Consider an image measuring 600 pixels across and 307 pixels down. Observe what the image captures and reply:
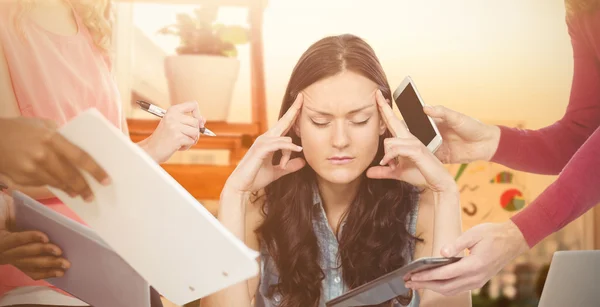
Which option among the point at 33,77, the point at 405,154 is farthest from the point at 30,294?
the point at 405,154

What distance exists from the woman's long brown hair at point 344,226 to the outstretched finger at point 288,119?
0.03 metres

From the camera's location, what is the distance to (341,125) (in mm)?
1362

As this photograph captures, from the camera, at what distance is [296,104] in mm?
1387

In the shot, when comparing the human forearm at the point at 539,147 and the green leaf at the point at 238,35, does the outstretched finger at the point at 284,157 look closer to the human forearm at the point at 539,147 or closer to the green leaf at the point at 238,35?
the green leaf at the point at 238,35

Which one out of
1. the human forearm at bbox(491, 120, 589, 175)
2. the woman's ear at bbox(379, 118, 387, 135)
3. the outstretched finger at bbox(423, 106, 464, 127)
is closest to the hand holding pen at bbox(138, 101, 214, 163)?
the woman's ear at bbox(379, 118, 387, 135)

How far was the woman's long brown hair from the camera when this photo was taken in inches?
55.5

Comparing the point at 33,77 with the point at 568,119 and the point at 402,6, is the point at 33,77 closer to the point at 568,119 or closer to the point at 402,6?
the point at 402,6

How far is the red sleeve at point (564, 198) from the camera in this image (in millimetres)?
1410

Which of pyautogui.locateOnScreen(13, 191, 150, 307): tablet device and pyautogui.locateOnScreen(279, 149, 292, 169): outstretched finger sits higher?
pyautogui.locateOnScreen(279, 149, 292, 169): outstretched finger

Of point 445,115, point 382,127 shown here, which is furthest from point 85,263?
point 445,115

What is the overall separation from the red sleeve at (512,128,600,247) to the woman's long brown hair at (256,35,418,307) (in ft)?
0.88

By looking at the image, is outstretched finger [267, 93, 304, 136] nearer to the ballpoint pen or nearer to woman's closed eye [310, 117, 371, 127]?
woman's closed eye [310, 117, 371, 127]

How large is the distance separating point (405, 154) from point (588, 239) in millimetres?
523

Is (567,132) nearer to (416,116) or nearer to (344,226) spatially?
(416,116)
